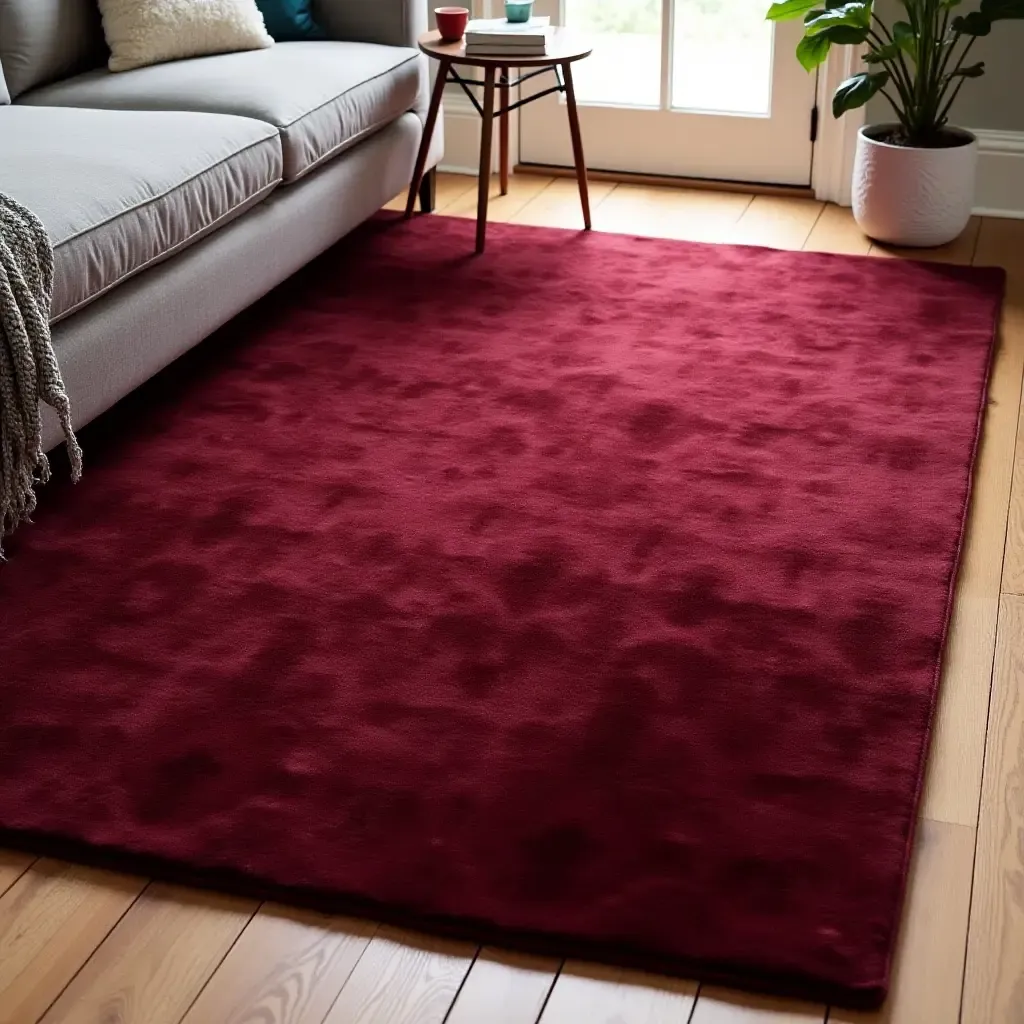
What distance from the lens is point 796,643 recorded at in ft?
6.85

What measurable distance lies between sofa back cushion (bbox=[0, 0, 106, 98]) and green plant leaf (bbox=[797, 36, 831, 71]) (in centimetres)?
162

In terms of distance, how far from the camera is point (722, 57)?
3.98 m

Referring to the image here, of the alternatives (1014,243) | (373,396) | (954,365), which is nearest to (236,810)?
(373,396)

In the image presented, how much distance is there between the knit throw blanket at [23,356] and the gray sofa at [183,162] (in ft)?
0.22

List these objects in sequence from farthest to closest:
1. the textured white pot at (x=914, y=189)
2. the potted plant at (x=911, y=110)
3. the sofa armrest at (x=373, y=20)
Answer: the sofa armrest at (x=373, y=20)
the textured white pot at (x=914, y=189)
the potted plant at (x=911, y=110)

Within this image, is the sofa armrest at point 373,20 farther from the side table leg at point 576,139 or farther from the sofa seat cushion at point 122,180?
the sofa seat cushion at point 122,180

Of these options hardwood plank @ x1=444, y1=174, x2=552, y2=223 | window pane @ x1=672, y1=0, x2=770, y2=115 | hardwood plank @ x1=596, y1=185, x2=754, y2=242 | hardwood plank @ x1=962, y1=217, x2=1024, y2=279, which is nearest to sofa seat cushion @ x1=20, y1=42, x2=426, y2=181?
hardwood plank @ x1=444, y1=174, x2=552, y2=223

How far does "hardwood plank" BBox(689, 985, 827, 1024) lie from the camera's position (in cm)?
151

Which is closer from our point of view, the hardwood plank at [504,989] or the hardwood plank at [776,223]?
the hardwood plank at [504,989]

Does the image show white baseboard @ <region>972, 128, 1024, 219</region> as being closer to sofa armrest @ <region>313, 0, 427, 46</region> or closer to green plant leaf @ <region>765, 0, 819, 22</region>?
green plant leaf @ <region>765, 0, 819, 22</region>

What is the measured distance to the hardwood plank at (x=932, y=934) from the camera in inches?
60.0

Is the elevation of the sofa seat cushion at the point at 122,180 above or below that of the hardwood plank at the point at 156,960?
above

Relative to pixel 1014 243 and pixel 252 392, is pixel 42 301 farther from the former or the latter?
pixel 1014 243

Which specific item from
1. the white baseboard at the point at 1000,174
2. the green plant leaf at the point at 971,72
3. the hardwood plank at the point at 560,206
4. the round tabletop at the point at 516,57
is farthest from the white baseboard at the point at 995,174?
the round tabletop at the point at 516,57
